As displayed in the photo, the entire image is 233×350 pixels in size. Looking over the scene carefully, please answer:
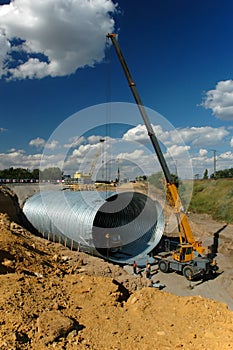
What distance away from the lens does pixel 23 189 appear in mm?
35719

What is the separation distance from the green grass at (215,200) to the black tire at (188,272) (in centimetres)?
2117

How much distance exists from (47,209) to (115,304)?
12312 millimetres

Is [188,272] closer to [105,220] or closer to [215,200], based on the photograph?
[105,220]

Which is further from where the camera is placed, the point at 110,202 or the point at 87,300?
the point at 110,202

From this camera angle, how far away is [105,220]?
19.1 m

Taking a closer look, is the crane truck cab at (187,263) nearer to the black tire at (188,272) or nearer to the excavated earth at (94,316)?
the black tire at (188,272)

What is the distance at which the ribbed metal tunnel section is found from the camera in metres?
15.5

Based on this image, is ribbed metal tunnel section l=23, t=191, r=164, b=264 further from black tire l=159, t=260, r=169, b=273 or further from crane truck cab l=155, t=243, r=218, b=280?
crane truck cab l=155, t=243, r=218, b=280

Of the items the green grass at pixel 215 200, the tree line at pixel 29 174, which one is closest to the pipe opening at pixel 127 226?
the green grass at pixel 215 200

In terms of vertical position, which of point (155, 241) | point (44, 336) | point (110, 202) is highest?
point (110, 202)

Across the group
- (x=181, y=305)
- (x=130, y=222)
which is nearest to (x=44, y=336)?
(x=181, y=305)

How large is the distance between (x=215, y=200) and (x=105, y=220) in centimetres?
2651

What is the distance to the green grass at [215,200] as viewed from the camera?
3568 centimetres

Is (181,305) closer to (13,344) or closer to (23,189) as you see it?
(13,344)
